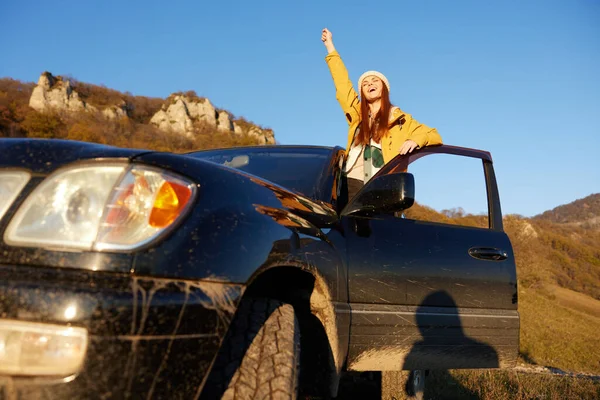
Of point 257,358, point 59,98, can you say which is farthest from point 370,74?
point 59,98

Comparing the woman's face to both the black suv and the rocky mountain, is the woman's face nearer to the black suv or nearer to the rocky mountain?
the black suv

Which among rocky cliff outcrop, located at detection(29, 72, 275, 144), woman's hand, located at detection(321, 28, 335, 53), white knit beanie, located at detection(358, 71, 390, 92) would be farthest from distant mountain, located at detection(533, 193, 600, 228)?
white knit beanie, located at detection(358, 71, 390, 92)

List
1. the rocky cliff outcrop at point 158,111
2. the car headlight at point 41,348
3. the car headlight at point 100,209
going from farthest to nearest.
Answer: the rocky cliff outcrop at point 158,111
the car headlight at point 100,209
the car headlight at point 41,348

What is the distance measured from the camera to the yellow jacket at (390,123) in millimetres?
2824

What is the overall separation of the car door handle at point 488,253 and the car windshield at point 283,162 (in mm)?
903

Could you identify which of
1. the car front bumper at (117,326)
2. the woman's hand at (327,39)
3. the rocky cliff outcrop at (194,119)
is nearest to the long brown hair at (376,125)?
the woman's hand at (327,39)

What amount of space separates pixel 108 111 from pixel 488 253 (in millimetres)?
61519

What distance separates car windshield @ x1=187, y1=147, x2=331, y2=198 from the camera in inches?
104

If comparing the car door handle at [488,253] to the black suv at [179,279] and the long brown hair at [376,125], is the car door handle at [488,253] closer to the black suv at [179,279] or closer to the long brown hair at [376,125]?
the black suv at [179,279]

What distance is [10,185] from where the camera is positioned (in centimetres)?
129

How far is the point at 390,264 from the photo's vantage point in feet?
7.28

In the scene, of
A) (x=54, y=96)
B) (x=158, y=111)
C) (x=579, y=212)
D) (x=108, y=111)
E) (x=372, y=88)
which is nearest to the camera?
(x=372, y=88)

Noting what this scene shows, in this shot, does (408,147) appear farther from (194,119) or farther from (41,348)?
(194,119)

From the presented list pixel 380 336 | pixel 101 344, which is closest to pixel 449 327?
pixel 380 336
